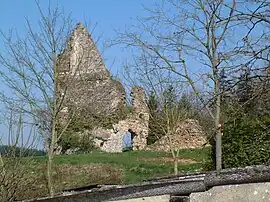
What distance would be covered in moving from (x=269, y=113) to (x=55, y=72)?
5.40m

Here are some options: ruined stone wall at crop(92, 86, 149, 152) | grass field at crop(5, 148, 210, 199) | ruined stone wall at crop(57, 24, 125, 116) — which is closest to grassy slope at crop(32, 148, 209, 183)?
grass field at crop(5, 148, 210, 199)

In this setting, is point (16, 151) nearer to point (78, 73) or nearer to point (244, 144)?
point (78, 73)

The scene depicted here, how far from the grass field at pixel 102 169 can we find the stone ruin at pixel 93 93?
1567 millimetres

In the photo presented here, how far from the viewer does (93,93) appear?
21000 mm

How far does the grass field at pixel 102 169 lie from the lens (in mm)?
11438

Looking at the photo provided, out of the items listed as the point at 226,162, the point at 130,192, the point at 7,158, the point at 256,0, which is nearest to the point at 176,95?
the point at 226,162

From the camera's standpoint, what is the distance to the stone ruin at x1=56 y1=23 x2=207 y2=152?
12.6 metres

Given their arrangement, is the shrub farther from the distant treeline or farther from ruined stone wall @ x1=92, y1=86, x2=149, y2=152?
ruined stone wall @ x1=92, y1=86, x2=149, y2=152

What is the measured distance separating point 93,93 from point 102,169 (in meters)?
4.15

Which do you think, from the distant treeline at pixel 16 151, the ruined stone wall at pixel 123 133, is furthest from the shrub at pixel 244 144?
the ruined stone wall at pixel 123 133

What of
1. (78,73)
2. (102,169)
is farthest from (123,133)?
(78,73)

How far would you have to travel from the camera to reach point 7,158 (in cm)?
1031

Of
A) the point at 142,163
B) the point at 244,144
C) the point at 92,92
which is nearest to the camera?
the point at 244,144

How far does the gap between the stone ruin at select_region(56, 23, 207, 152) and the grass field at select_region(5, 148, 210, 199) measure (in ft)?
5.14
